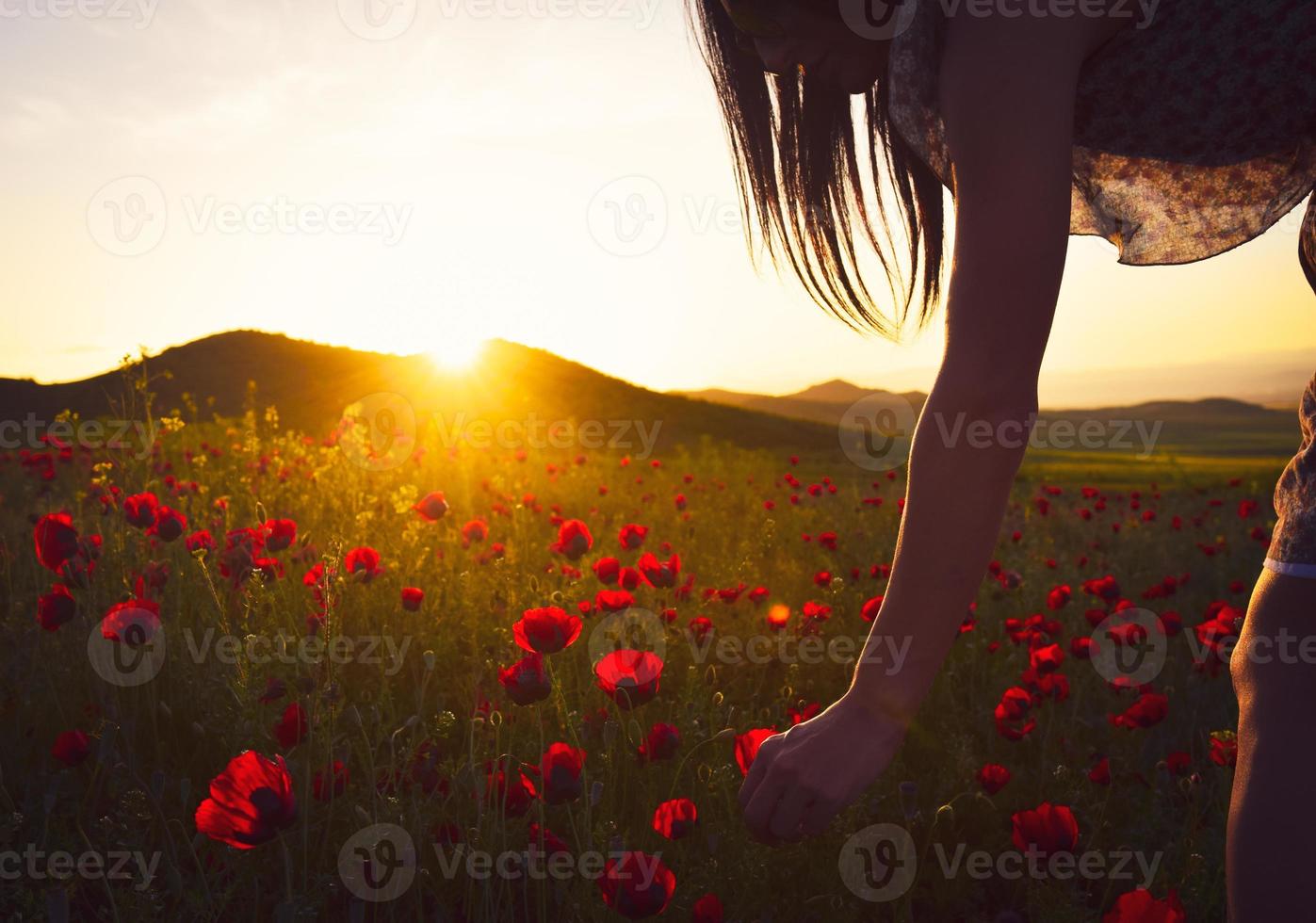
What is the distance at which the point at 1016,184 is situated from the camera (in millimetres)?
825

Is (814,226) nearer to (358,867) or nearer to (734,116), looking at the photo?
(734,116)

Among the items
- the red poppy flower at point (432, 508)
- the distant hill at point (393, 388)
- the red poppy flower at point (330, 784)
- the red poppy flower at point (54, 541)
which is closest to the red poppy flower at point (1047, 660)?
the red poppy flower at point (330, 784)

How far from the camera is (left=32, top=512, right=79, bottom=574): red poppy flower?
7.72ft

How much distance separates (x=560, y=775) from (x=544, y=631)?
38 centimetres

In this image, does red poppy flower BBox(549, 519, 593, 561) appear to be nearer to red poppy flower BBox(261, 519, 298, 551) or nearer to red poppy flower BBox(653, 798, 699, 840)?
red poppy flower BBox(261, 519, 298, 551)

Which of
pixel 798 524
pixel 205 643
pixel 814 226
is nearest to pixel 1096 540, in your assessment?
pixel 798 524

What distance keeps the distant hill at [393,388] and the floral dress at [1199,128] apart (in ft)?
84.7

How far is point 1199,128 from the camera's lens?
4.00 ft

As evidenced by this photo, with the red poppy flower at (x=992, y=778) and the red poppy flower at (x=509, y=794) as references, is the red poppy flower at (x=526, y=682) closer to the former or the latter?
the red poppy flower at (x=509, y=794)

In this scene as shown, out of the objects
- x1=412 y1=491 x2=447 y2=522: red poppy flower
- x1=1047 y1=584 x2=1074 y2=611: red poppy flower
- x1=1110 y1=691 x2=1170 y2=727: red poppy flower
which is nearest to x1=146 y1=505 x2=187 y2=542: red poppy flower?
x1=412 y1=491 x2=447 y2=522: red poppy flower

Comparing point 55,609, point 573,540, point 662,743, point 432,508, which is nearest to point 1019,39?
point 662,743

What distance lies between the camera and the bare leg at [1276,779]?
33.1 inches

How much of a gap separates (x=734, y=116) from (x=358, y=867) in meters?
1.72

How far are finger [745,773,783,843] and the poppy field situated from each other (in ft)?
1.77
